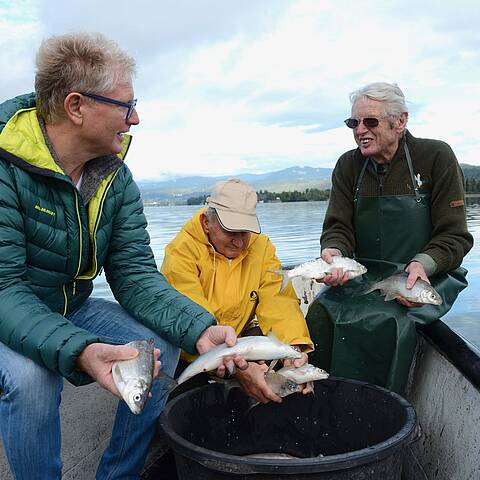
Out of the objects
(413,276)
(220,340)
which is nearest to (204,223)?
(220,340)

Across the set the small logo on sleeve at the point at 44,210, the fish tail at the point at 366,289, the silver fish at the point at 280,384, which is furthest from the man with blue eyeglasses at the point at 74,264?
the fish tail at the point at 366,289

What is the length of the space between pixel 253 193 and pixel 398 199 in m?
1.07

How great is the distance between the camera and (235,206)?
13.0 feet

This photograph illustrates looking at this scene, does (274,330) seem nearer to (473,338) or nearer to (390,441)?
(390,441)

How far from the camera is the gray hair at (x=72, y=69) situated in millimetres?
3051

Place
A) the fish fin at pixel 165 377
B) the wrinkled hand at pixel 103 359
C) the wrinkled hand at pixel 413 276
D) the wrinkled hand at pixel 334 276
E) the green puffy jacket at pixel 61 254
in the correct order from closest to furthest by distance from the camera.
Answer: the wrinkled hand at pixel 103 359 < the green puffy jacket at pixel 61 254 < the fish fin at pixel 165 377 < the wrinkled hand at pixel 413 276 < the wrinkled hand at pixel 334 276

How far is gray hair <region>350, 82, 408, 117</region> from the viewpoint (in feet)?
14.4

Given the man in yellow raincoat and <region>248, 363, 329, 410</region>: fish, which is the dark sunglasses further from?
<region>248, 363, 329, 410</region>: fish

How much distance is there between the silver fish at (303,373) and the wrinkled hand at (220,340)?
0.80ft

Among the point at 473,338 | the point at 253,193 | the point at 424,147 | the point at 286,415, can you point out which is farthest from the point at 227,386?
the point at 473,338

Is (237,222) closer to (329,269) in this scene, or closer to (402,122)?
(329,269)

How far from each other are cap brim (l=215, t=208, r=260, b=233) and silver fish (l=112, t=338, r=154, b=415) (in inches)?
56.1

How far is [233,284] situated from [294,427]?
0.99 m

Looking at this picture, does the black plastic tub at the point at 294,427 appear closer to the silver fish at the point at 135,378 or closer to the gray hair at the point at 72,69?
the silver fish at the point at 135,378
